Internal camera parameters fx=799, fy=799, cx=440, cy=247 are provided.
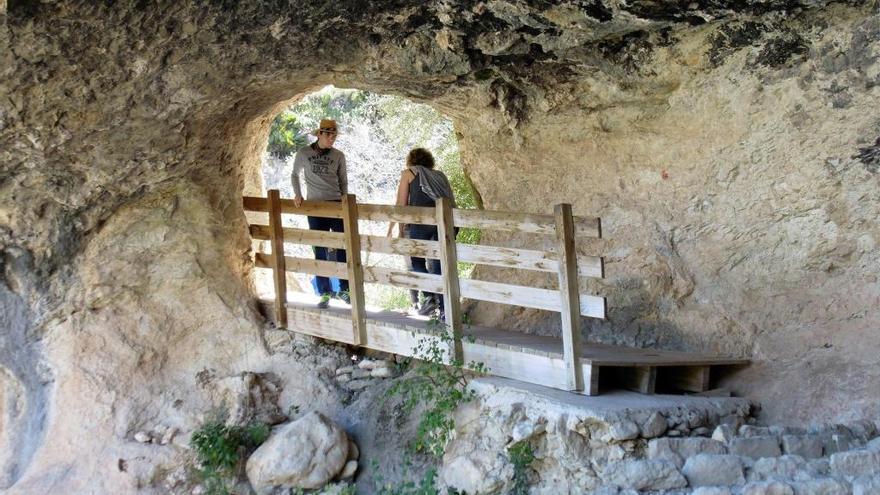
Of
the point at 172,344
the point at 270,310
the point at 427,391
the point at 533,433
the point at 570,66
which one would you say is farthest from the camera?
the point at 270,310

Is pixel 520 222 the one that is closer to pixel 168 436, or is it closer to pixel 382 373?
pixel 382 373

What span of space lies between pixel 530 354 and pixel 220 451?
2506 mm

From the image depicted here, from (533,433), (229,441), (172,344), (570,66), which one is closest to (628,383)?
(533,433)

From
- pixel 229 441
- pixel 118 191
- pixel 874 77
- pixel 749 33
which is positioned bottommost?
pixel 229 441

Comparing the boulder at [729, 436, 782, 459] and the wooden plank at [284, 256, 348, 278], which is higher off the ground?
the wooden plank at [284, 256, 348, 278]

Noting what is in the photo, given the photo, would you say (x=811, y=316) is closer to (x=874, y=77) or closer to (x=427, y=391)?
(x=874, y=77)

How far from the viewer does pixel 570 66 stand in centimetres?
657

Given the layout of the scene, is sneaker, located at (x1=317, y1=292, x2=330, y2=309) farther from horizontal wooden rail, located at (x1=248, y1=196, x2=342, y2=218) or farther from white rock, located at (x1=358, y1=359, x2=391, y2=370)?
horizontal wooden rail, located at (x1=248, y1=196, x2=342, y2=218)

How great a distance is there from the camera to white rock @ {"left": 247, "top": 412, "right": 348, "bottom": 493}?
19.5ft

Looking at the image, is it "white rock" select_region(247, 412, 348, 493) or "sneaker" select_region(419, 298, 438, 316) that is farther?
"sneaker" select_region(419, 298, 438, 316)

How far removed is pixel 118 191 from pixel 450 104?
305cm

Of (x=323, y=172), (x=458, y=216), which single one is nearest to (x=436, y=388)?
(x=458, y=216)

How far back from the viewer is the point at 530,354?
5578 millimetres

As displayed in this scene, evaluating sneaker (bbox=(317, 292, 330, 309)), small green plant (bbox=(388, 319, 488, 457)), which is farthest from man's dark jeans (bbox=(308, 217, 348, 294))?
small green plant (bbox=(388, 319, 488, 457))
